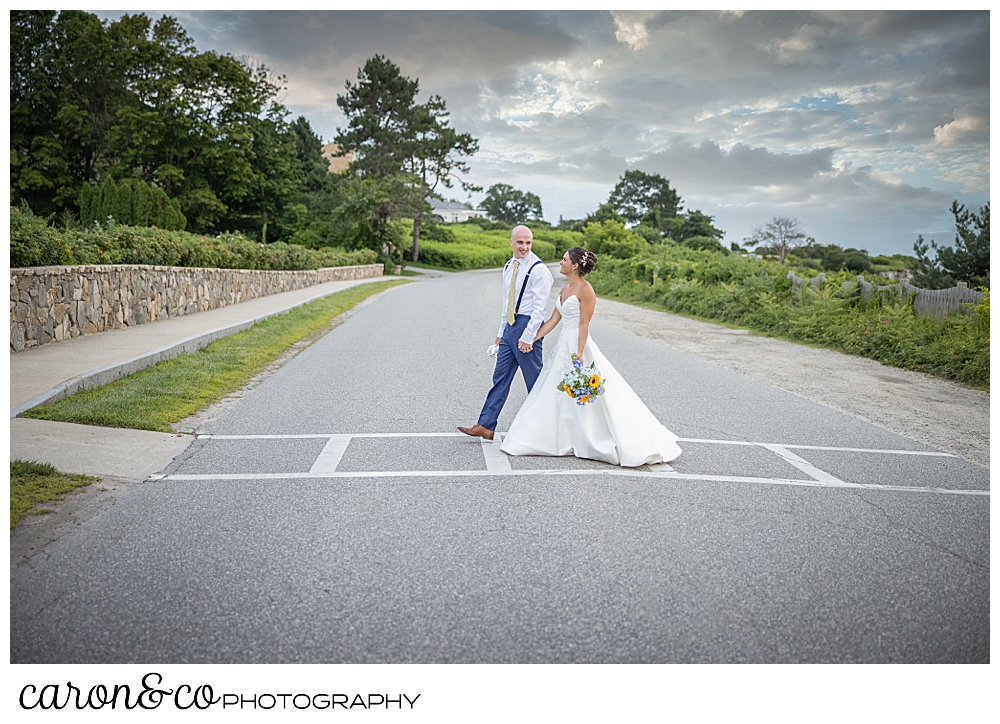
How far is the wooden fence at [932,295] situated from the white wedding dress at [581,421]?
9.72 meters

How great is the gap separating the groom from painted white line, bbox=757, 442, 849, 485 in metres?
2.20

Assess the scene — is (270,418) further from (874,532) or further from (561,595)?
(874,532)

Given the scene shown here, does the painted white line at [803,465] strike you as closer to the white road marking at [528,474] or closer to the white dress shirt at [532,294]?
the white road marking at [528,474]

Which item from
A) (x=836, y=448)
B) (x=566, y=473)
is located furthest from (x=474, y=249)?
(x=566, y=473)

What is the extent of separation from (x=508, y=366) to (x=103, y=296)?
368 inches

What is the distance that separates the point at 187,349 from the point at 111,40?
4468cm

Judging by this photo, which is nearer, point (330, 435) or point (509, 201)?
point (330, 435)

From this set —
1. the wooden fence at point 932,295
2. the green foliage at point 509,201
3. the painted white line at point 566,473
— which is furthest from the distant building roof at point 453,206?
the painted white line at point 566,473

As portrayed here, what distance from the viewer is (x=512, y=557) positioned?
396 centimetres

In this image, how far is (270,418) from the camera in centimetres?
759

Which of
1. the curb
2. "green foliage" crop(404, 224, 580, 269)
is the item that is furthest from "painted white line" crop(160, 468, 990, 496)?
"green foliage" crop(404, 224, 580, 269)

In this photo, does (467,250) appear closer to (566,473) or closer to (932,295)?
(932,295)

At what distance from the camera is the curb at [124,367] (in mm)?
7445

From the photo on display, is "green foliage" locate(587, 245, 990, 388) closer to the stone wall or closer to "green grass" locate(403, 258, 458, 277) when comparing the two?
the stone wall
